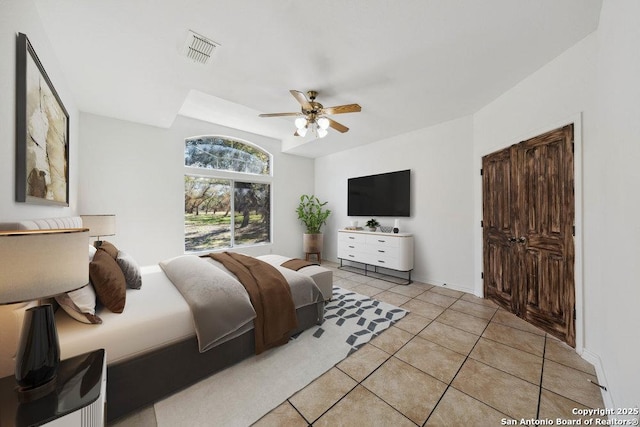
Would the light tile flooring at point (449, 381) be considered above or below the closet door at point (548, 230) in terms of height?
below

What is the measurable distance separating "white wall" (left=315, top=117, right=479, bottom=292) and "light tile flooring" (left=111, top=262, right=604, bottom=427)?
122 centimetres

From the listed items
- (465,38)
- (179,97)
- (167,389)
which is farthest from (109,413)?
(465,38)

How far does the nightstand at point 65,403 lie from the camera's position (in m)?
0.81

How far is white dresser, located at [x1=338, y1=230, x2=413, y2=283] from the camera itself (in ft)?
12.8

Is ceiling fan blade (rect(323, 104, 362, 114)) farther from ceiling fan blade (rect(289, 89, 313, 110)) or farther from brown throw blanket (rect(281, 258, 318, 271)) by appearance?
brown throw blanket (rect(281, 258, 318, 271))

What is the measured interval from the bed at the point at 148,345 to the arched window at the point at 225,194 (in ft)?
7.98

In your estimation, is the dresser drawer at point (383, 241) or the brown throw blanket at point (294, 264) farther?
the dresser drawer at point (383, 241)

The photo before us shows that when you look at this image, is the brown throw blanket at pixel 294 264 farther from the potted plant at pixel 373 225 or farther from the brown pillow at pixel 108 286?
the potted plant at pixel 373 225

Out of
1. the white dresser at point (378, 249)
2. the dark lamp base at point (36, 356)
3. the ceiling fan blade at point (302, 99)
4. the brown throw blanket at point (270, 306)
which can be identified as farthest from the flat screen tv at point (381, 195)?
the dark lamp base at point (36, 356)

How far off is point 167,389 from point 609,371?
2.88 m

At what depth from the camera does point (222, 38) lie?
1930 millimetres

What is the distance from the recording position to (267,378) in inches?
66.9

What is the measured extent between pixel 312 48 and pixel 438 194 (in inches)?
114

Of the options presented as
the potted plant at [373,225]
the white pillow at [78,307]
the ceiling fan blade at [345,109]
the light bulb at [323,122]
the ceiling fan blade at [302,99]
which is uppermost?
the ceiling fan blade at [302,99]
